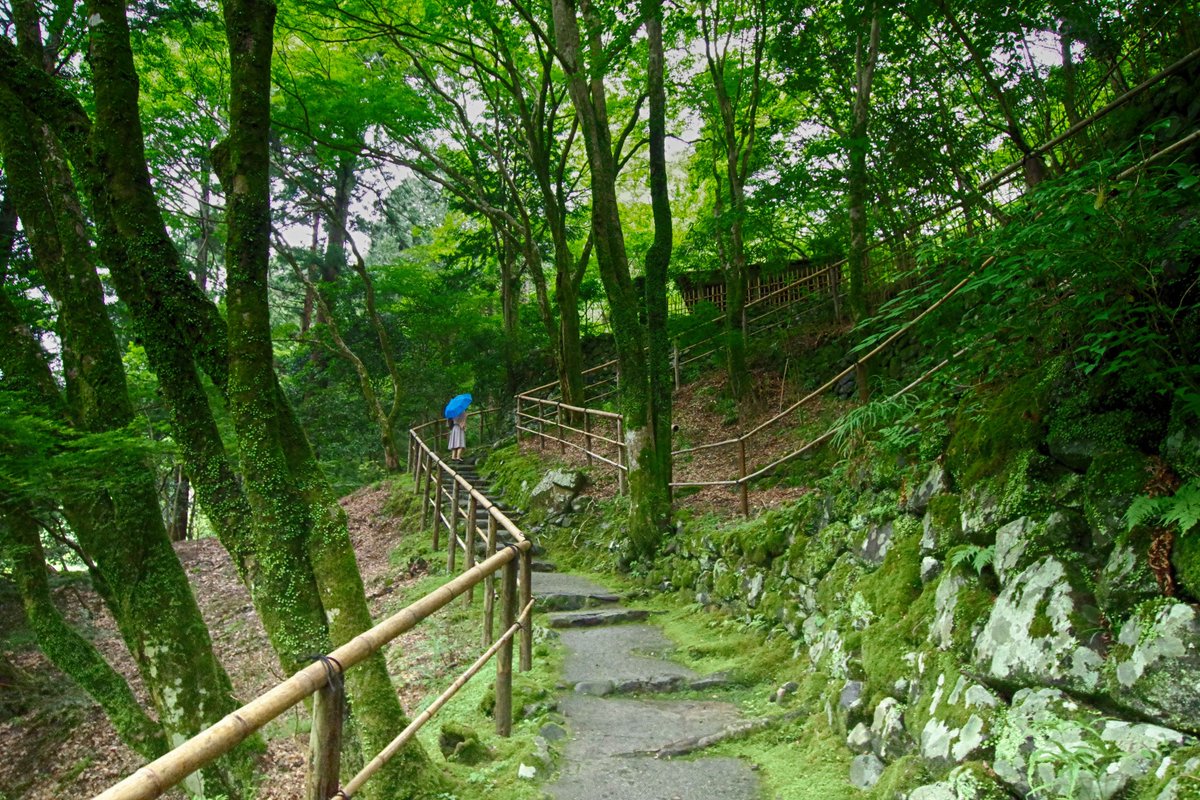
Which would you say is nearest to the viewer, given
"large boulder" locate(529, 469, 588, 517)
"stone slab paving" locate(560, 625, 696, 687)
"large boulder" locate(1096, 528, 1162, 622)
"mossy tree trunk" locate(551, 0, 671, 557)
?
"large boulder" locate(1096, 528, 1162, 622)

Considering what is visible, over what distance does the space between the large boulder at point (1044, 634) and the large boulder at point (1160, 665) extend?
0.09m

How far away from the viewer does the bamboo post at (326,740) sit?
2209mm

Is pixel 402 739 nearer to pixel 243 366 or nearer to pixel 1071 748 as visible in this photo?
pixel 243 366

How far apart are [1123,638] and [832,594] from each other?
2.20 meters

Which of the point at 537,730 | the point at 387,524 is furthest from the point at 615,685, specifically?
the point at 387,524

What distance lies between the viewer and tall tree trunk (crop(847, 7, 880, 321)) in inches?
321

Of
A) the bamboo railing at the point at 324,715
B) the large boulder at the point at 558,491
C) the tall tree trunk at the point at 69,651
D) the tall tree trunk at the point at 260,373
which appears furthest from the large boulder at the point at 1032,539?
the large boulder at the point at 558,491

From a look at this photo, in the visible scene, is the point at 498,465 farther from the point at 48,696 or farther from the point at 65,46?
the point at 65,46

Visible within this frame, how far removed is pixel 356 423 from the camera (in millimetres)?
18266

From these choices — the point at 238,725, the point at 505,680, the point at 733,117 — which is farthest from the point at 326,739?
the point at 733,117

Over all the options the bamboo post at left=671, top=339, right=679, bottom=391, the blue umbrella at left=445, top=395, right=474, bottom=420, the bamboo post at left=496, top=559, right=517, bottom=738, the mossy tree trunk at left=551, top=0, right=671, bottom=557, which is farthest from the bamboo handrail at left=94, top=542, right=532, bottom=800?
the bamboo post at left=671, top=339, right=679, bottom=391

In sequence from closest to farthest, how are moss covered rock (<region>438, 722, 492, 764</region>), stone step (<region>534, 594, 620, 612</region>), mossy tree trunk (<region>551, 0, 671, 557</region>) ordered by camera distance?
moss covered rock (<region>438, 722, 492, 764</region>) → stone step (<region>534, 594, 620, 612</region>) → mossy tree trunk (<region>551, 0, 671, 557</region>)

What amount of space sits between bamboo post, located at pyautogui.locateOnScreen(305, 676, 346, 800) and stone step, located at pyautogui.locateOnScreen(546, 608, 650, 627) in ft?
13.5

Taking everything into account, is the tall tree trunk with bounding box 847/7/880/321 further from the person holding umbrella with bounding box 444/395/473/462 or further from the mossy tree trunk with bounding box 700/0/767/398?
the person holding umbrella with bounding box 444/395/473/462
